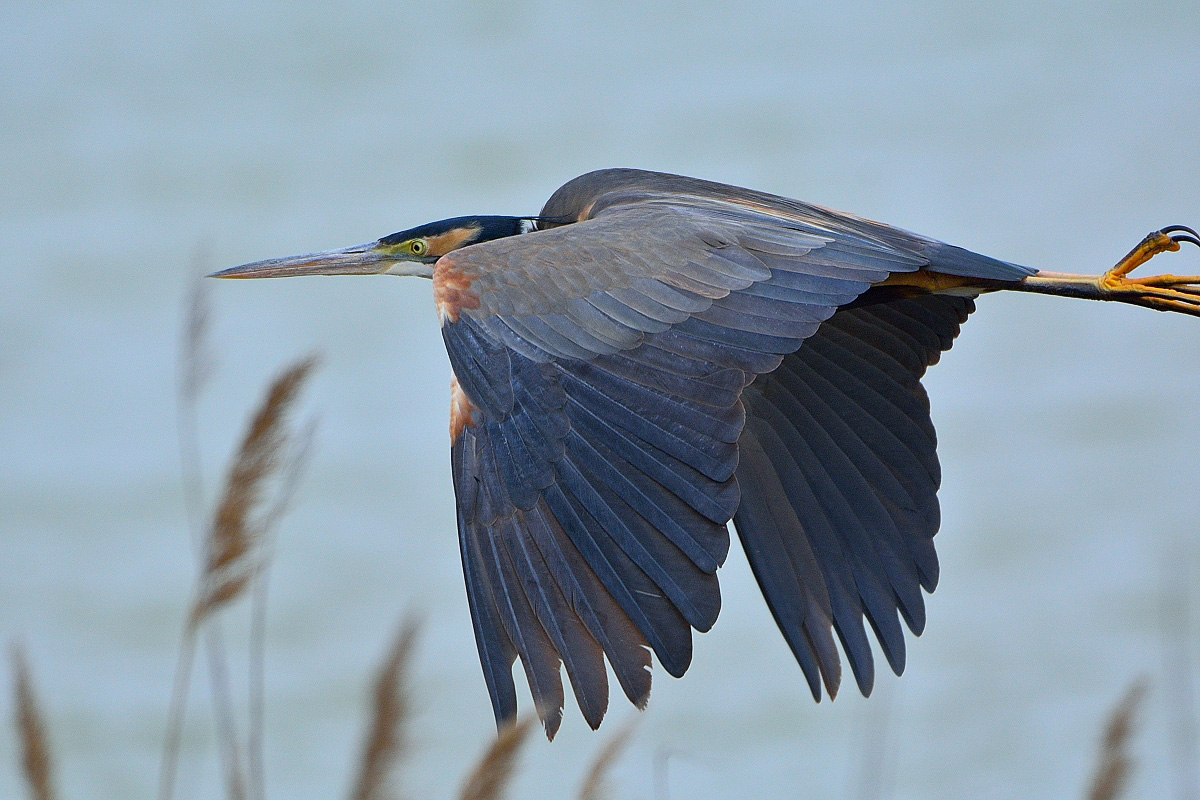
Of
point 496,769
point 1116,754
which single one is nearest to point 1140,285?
point 1116,754

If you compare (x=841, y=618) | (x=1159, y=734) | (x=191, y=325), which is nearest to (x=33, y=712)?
(x=191, y=325)

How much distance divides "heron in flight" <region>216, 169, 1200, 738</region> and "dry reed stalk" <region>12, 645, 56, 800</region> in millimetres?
846

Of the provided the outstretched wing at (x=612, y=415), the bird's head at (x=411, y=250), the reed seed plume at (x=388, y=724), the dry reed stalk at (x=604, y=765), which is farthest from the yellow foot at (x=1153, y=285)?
the reed seed plume at (x=388, y=724)

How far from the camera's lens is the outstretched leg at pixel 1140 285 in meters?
3.79

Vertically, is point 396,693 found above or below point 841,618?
above

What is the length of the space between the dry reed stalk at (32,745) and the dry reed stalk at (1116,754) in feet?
4.53

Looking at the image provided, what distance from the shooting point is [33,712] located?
5.82ft

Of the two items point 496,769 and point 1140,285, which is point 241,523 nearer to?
point 496,769

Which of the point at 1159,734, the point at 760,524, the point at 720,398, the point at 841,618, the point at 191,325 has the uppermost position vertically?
the point at 191,325

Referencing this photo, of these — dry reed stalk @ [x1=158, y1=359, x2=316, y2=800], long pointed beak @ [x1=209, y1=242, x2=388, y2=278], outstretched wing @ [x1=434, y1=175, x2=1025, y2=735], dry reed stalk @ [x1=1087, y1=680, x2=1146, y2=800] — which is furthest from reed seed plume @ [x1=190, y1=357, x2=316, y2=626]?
long pointed beak @ [x1=209, y1=242, x2=388, y2=278]

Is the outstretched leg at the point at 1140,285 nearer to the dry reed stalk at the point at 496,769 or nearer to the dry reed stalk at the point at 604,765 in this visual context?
the dry reed stalk at the point at 604,765

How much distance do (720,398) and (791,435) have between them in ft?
3.03

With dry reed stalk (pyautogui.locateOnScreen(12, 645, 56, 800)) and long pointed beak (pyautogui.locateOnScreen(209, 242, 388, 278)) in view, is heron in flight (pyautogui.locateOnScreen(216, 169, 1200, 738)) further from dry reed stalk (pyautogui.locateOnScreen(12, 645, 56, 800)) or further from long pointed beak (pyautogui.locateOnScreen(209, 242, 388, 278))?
dry reed stalk (pyautogui.locateOnScreen(12, 645, 56, 800))

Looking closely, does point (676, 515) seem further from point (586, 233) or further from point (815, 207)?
point (815, 207)
